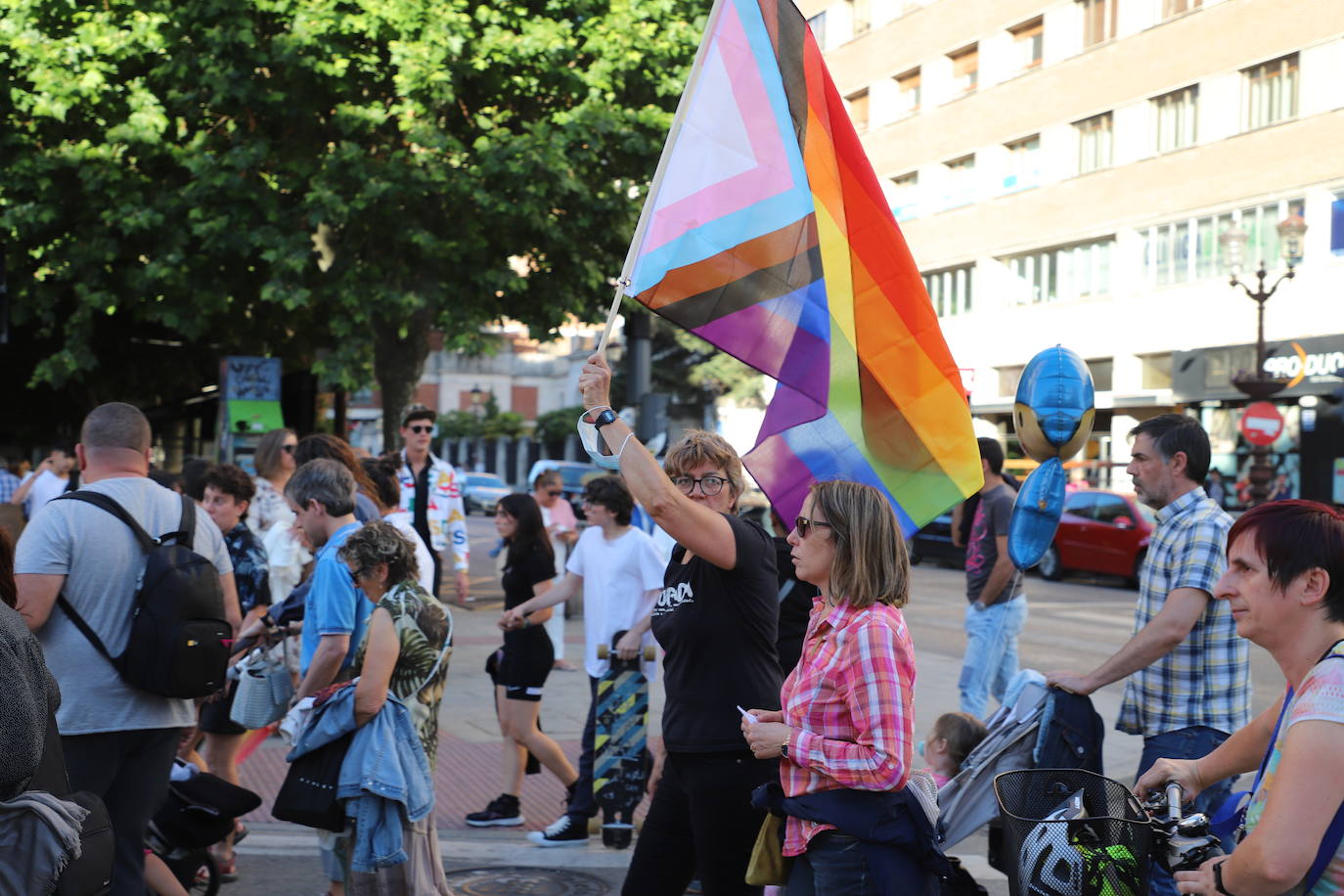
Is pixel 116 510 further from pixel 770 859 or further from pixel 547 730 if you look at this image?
pixel 547 730

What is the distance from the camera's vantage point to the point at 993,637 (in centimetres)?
717

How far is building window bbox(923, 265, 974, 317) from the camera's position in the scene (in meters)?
37.3

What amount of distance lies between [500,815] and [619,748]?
3.15 ft

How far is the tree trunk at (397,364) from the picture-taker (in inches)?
702

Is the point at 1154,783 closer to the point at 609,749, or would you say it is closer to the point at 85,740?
the point at 85,740

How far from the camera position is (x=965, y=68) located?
1444 inches

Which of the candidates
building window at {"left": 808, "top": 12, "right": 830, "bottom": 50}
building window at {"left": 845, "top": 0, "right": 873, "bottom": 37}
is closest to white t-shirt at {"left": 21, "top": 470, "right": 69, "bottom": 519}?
building window at {"left": 845, "top": 0, "right": 873, "bottom": 37}

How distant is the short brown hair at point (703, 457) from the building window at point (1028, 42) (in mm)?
32747

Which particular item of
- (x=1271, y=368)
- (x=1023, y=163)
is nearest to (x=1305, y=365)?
(x=1271, y=368)

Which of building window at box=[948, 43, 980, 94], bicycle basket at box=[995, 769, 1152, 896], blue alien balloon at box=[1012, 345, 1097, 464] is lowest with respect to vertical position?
bicycle basket at box=[995, 769, 1152, 896]

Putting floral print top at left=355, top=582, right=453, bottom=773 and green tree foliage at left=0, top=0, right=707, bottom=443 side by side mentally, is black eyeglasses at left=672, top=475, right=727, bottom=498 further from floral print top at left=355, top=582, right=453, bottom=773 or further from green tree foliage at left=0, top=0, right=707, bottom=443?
green tree foliage at left=0, top=0, right=707, bottom=443

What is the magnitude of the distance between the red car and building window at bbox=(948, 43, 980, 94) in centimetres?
1776

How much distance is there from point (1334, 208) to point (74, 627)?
27356 millimetres

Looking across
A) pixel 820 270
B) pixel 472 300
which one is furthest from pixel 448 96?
pixel 820 270
